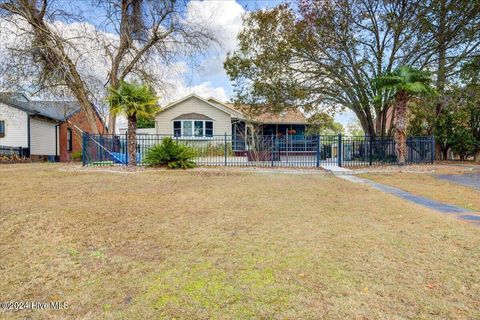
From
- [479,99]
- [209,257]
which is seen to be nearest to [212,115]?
[479,99]

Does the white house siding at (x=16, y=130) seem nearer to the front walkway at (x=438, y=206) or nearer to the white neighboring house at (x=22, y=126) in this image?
the white neighboring house at (x=22, y=126)

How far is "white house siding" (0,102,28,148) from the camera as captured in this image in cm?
2120

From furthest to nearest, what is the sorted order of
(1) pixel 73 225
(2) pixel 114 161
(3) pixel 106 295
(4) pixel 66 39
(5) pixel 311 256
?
(4) pixel 66 39 → (2) pixel 114 161 → (1) pixel 73 225 → (5) pixel 311 256 → (3) pixel 106 295

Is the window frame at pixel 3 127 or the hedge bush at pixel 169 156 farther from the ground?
the window frame at pixel 3 127

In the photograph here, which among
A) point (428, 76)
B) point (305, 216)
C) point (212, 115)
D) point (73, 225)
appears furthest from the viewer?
point (212, 115)

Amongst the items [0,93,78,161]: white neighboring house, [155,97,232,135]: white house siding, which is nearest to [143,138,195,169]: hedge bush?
[155,97,232,135]: white house siding

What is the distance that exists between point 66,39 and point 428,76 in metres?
18.3

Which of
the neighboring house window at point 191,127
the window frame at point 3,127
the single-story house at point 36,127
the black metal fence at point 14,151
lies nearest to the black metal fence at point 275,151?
the single-story house at point 36,127

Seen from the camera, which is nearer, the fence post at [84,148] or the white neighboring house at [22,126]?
the fence post at [84,148]

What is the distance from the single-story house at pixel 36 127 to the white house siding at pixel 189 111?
423cm

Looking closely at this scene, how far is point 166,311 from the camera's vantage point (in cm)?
245

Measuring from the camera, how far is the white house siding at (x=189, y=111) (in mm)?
23859

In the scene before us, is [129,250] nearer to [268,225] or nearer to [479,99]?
[268,225]

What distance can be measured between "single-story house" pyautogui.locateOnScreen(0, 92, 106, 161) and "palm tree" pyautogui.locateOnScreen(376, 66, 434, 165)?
17.4 metres
